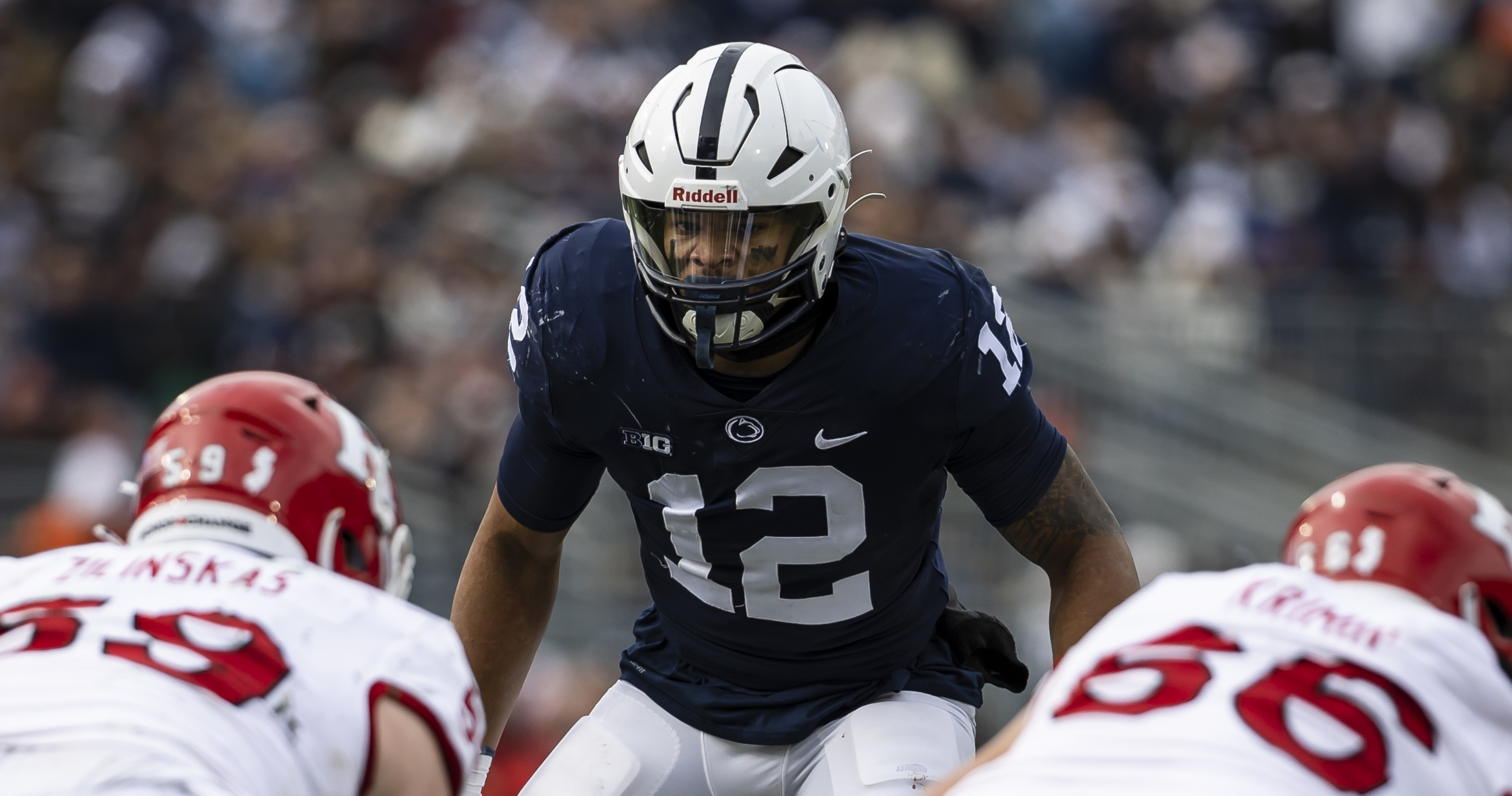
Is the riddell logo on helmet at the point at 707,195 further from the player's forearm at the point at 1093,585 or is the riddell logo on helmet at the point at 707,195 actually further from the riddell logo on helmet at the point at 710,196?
the player's forearm at the point at 1093,585

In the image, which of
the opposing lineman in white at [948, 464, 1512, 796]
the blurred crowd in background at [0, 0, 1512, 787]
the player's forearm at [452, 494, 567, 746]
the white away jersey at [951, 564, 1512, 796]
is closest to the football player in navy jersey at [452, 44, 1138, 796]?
the player's forearm at [452, 494, 567, 746]

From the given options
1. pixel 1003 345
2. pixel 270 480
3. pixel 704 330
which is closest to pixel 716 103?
pixel 704 330

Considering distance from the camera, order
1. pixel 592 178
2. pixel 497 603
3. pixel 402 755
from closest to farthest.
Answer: pixel 402 755
pixel 497 603
pixel 592 178

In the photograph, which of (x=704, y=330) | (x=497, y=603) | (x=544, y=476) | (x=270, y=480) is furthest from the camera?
(x=497, y=603)

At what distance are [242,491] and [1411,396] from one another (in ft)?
25.7

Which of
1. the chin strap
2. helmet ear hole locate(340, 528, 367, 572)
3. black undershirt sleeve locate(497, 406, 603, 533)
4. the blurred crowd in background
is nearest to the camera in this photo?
helmet ear hole locate(340, 528, 367, 572)

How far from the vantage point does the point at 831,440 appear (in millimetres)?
3709

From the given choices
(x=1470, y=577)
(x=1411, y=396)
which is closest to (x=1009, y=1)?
(x=1411, y=396)

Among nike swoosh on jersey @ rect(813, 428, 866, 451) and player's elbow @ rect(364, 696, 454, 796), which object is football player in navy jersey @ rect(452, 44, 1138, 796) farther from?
player's elbow @ rect(364, 696, 454, 796)

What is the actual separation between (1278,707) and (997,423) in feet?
4.19

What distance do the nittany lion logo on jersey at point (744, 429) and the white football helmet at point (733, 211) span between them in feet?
0.43

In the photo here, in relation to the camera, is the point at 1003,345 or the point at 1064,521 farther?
the point at 1064,521

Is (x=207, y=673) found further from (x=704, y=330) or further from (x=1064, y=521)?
(x=1064, y=521)

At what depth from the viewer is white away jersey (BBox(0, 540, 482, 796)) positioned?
257 cm
